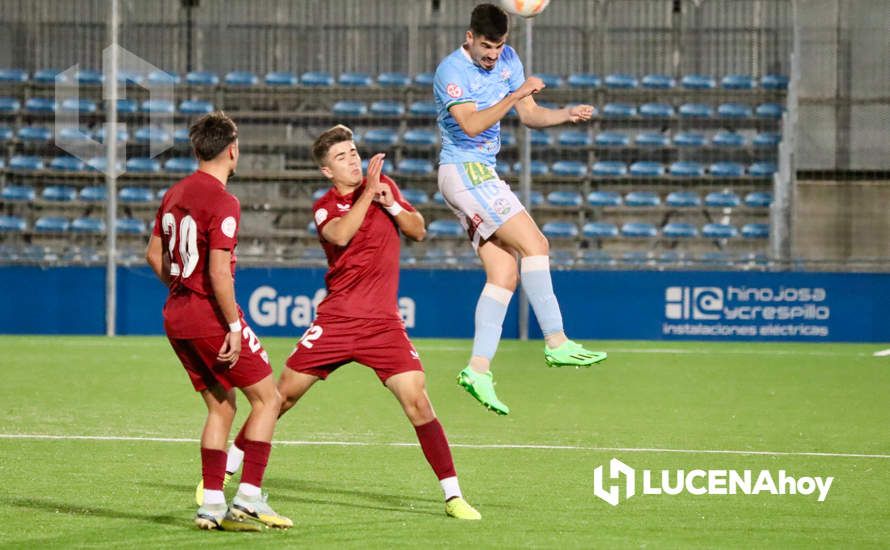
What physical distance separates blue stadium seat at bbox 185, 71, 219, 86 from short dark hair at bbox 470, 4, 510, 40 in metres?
17.3

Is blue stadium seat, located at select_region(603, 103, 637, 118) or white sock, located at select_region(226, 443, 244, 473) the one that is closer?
white sock, located at select_region(226, 443, 244, 473)

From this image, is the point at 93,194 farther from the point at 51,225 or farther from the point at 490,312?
the point at 490,312

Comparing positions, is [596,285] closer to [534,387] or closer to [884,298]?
[884,298]

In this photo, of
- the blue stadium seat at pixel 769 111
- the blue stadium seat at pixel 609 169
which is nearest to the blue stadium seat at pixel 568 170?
the blue stadium seat at pixel 609 169

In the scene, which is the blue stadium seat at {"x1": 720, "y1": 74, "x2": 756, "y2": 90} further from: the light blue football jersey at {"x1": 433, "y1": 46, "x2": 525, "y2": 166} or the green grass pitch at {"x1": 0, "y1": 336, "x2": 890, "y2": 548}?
the light blue football jersey at {"x1": 433, "y1": 46, "x2": 525, "y2": 166}

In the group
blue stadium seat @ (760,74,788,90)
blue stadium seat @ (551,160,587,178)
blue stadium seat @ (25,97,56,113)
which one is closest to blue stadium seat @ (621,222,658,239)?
blue stadium seat @ (551,160,587,178)

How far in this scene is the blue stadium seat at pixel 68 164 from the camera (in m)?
22.6

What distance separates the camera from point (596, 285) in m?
20.0

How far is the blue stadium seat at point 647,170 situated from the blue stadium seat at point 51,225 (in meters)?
9.24

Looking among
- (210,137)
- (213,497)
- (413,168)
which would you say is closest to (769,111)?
(413,168)

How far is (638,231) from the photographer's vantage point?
22.4 meters

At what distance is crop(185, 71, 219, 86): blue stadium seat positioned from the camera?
23562 millimetres

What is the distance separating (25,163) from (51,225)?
4.17 ft

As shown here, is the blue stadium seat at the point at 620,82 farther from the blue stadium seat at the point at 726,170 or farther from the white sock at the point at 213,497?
the white sock at the point at 213,497
